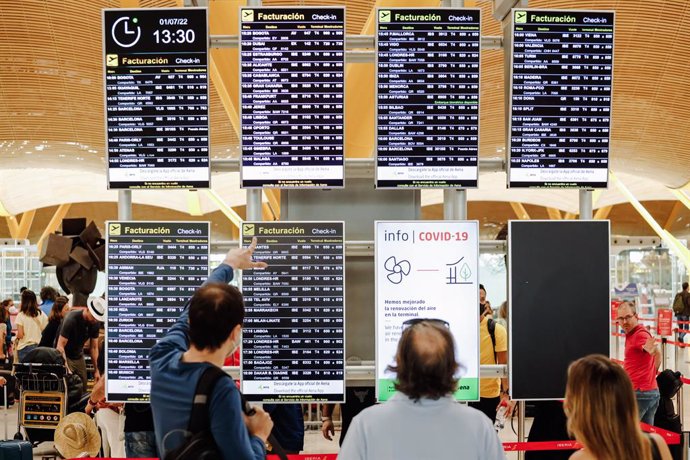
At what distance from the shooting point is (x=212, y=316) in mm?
2623

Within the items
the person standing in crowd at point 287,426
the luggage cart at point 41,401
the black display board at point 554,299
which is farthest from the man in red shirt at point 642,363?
the luggage cart at point 41,401

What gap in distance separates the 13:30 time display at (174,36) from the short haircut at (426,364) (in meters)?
2.85

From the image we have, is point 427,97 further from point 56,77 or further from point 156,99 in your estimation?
point 56,77

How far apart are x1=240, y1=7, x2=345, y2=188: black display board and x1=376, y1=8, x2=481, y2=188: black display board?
0.89ft

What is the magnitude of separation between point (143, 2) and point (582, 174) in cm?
1278

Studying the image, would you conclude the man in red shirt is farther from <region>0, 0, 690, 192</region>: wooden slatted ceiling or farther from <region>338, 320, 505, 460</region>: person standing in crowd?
<region>0, 0, 690, 192</region>: wooden slatted ceiling

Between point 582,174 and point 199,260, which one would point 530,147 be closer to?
point 582,174

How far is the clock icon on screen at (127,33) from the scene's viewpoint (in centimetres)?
466

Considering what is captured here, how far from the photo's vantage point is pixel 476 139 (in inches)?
185

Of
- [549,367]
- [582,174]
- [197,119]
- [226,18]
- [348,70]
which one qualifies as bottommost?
[549,367]

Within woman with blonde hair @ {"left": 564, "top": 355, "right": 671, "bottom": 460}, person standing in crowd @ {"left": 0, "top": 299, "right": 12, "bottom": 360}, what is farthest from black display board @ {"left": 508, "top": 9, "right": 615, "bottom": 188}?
person standing in crowd @ {"left": 0, "top": 299, "right": 12, "bottom": 360}

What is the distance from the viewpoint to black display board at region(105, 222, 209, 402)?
15.4 feet

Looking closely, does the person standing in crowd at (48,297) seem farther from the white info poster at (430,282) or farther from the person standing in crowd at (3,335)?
the white info poster at (430,282)

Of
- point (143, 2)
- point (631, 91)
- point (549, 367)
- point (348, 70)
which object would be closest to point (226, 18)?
point (348, 70)
